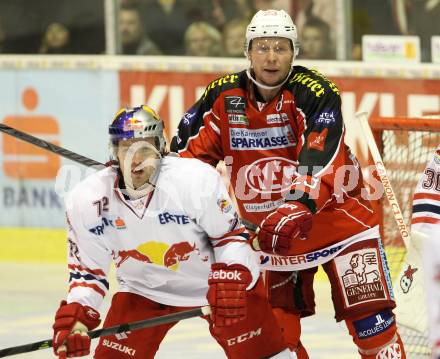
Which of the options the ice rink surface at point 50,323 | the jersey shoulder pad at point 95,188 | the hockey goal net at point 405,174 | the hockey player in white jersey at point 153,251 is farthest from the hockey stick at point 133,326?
the hockey goal net at point 405,174

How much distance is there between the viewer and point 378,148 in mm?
7418

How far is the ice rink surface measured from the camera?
739 centimetres

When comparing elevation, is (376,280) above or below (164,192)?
below

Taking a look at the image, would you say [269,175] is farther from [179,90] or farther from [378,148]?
[179,90]

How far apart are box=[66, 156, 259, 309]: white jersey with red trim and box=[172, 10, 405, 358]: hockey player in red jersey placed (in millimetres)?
328

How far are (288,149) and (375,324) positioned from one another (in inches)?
29.5

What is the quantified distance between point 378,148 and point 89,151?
309 cm

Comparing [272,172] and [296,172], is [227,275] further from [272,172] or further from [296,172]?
[272,172]

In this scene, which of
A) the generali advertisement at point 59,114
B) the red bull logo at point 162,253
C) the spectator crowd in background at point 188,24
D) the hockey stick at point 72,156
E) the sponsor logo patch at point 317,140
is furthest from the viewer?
the generali advertisement at point 59,114

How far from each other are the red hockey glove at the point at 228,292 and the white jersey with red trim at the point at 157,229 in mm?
47

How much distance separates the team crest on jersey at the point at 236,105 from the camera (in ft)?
19.6

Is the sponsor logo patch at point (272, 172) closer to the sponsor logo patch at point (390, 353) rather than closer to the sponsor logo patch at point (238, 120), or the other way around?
the sponsor logo patch at point (238, 120)

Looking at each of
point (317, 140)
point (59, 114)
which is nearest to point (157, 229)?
point (317, 140)

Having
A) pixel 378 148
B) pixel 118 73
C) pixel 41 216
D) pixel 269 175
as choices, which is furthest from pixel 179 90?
pixel 269 175
